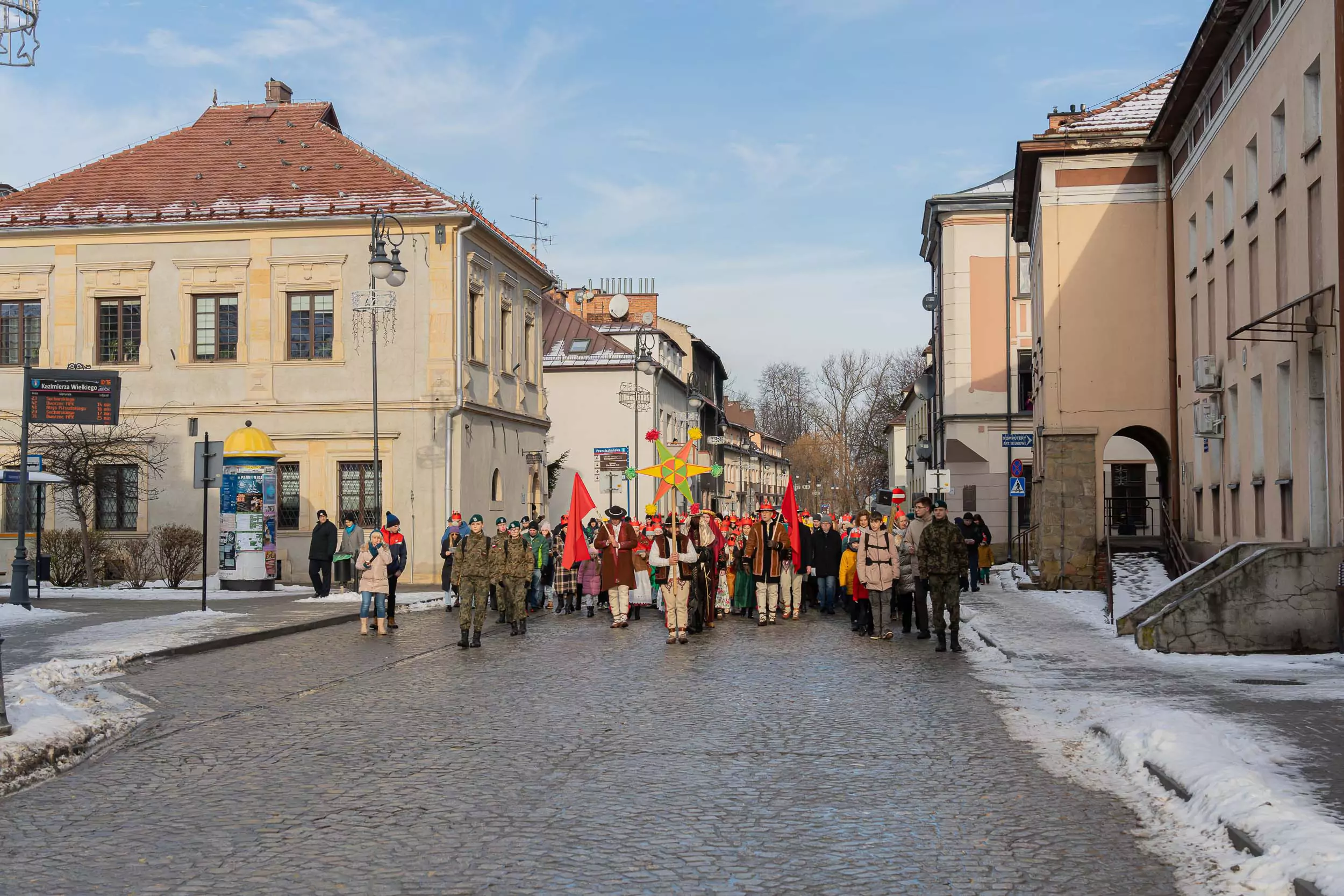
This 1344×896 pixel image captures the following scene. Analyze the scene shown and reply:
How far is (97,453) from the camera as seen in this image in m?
32.5

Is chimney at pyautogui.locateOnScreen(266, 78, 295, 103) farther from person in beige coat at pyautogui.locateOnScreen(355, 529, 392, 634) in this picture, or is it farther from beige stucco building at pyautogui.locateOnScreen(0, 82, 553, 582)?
person in beige coat at pyautogui.locateOnScreen(355, 529, 392, 634)

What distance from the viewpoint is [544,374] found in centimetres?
6625

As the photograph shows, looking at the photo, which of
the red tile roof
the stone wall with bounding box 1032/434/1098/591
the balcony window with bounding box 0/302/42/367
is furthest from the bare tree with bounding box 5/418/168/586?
the stone wall with bounding box 1032/434/1098/591

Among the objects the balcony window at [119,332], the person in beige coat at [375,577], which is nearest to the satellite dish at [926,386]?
the balcony window at [119,332]

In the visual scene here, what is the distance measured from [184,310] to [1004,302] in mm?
26205

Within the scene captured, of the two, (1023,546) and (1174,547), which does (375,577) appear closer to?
(1174,547)

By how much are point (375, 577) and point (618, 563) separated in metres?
3.60

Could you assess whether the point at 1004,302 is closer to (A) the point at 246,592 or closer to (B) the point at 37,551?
(A) the point at 246,592

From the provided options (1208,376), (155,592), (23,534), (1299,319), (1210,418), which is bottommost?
(155,592)

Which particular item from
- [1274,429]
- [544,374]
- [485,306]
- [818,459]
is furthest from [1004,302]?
[818,459]

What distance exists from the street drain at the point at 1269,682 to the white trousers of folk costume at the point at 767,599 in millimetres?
9828

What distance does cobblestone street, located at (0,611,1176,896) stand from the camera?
21.0 ft

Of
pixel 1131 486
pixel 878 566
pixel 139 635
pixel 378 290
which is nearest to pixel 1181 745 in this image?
pixel 878 566

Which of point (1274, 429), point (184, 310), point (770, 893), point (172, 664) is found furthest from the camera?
point (184, 310)
